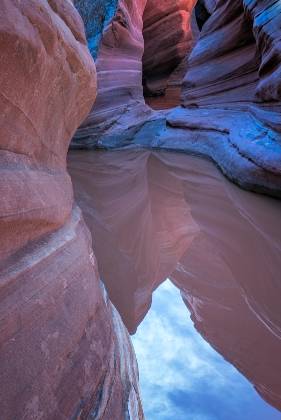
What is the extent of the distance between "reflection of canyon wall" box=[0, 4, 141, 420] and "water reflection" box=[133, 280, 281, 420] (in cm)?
12

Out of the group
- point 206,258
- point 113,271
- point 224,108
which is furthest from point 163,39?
point 113,271

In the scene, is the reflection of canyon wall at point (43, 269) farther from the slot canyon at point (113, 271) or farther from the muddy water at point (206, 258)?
the muddy water at point (206, 258)

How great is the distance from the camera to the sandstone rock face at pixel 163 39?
11203 mm

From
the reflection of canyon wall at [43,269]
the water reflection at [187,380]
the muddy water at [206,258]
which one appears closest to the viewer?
the reflection of canyon wall at [43,269]

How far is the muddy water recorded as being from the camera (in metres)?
1.33

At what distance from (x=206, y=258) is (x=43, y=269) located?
1476mm

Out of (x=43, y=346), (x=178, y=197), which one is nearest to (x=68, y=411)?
(x=43, y=346)

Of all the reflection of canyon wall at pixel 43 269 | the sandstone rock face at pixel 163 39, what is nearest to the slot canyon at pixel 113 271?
the reflection of canyon wall at pixel 43 269

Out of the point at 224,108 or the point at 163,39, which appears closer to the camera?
the point at 224,108

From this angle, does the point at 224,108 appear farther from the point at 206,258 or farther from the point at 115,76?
the point at 206,258

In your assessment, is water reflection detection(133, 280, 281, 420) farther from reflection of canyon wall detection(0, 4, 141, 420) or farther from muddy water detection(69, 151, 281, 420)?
reflection of canyon wall detection(0, 4, 141, 420)

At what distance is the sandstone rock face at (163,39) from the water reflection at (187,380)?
11.6 meters

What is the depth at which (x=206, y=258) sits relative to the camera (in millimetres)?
2141

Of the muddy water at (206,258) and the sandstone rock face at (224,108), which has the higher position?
the sandstone rock face at (224,108)
